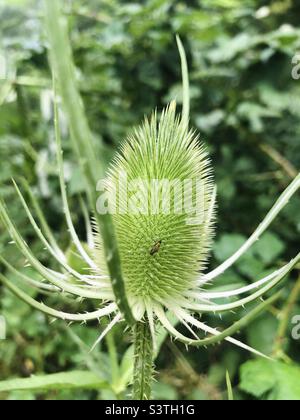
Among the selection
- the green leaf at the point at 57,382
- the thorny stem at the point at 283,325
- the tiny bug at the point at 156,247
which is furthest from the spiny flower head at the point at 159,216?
the thorny stem at the point at 283,325

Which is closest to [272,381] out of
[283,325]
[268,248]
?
[283,325]

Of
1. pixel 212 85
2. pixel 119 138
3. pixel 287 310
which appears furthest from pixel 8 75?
pixel 287 310

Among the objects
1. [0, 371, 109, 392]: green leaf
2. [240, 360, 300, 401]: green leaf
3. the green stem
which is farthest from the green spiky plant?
[240, 360, 300, 401]: green leaf

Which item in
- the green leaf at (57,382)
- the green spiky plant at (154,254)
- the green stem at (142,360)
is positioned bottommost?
the green leaf at (57,382)

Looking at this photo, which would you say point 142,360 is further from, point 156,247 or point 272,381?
point 272,381

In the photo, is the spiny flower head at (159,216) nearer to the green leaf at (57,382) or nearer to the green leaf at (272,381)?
the green leaf at (57,382)

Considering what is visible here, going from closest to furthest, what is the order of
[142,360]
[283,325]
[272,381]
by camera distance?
[142,360], [272,381], [283,325]
